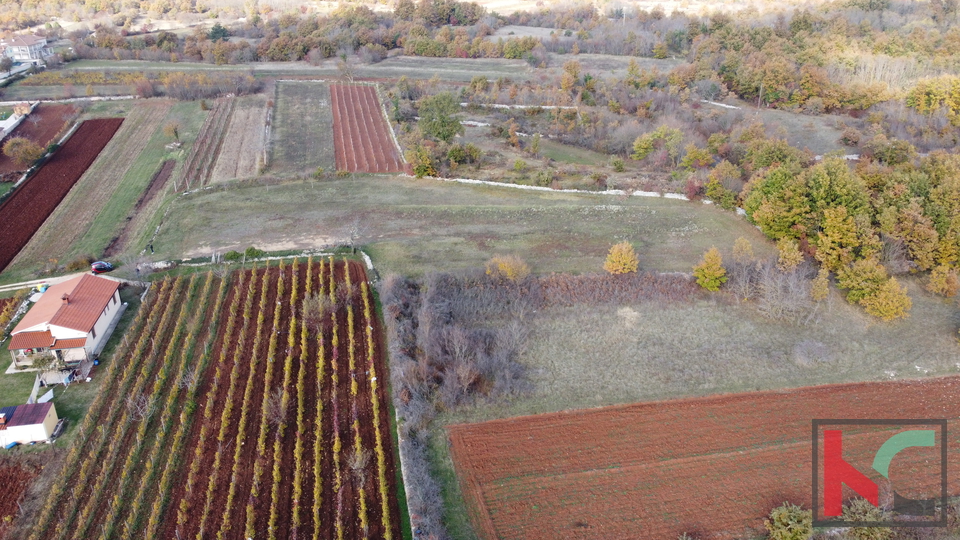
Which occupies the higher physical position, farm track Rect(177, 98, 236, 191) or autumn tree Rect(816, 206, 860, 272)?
farm track Rect(177, 98, 236, 191)

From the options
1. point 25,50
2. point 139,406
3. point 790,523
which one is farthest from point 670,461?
point 25,50

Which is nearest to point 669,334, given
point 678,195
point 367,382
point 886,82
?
point 367,382

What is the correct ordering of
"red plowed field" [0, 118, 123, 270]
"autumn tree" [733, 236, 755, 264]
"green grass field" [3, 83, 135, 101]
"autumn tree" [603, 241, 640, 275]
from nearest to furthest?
"autumn tree" [603, 241, 640, 275] < "autumn tree" [733, 236, 755, 264] < "red plowed field" [0, 118, 123, 270] < "green grass field" [3, 83, 135, 101]

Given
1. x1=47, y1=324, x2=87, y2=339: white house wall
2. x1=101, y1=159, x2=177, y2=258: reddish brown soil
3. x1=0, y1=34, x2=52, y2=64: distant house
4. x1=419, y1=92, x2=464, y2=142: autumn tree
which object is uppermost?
x1=0, y1=34, x2=52, y2=64: distant house

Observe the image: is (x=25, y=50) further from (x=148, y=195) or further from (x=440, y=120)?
(x=440, y=120)

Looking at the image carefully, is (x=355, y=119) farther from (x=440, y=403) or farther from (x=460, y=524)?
(x=460, y=524)

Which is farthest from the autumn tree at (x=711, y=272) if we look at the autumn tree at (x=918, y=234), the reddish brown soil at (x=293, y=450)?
the reddish brown soil at (x=293, y=450)

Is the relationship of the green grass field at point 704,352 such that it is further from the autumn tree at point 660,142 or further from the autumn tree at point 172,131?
the autumn tree at point 172,131

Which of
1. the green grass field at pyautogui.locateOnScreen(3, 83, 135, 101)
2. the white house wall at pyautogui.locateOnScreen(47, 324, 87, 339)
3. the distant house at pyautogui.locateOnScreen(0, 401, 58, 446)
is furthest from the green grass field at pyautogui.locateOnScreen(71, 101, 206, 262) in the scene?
the distant house at pyautogui.locateOnScreen(0, 401, 58, 446)

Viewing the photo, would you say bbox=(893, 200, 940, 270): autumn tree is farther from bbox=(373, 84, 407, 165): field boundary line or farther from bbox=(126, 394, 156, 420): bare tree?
bbox=(126, 394, 156, 420): bare tree
